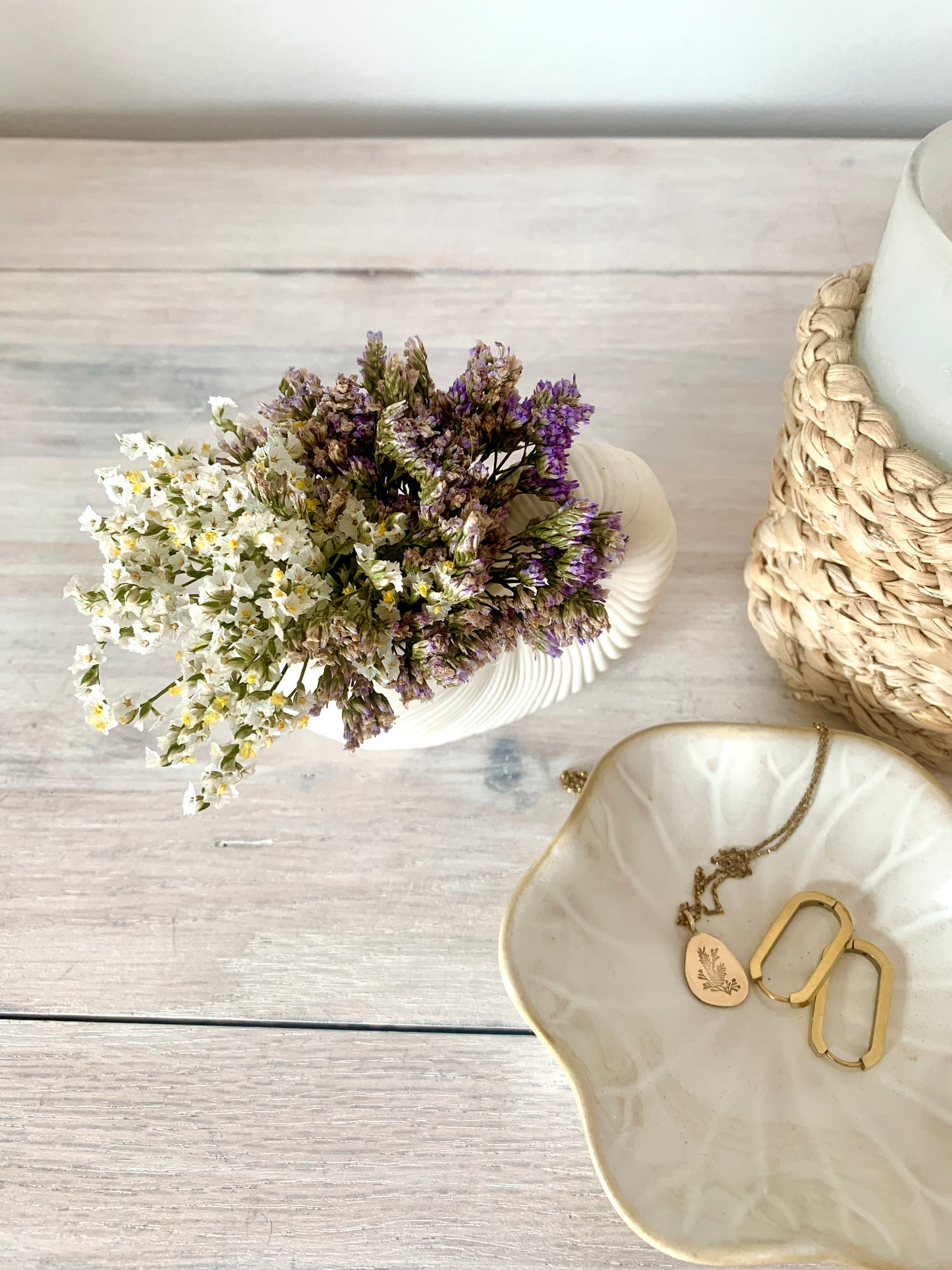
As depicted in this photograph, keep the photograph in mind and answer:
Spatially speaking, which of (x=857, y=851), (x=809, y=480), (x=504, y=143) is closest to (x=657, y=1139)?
(x=857, y=851)

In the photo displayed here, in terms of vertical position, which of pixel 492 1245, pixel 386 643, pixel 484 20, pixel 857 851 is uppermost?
pixel 484 20

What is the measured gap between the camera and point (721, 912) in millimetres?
555

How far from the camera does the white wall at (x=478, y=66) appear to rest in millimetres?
797

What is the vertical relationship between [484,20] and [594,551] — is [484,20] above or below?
above

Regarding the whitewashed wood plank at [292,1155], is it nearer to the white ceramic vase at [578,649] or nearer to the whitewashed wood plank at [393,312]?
the white ceramic vase at [578,649]

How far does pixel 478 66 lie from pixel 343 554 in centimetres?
64

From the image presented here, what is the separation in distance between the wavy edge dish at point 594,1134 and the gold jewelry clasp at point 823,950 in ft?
0.30

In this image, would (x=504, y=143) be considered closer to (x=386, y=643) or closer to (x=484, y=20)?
(x=484, y=20)

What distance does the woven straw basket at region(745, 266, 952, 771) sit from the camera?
0.42 m

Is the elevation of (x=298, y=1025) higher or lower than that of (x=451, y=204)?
lower

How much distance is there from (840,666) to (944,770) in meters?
0.12

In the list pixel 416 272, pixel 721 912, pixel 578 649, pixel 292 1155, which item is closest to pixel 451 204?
pixel 416 272

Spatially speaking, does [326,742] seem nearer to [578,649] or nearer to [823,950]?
[578,649]

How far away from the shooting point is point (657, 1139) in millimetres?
472
